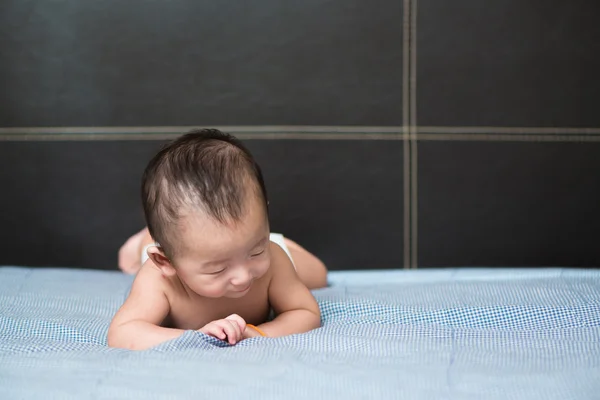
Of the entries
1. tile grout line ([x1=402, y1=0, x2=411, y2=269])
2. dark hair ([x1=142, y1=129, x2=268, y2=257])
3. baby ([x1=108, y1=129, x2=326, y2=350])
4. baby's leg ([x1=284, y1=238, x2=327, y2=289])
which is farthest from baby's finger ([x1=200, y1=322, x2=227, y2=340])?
tile grout line ([x1=402, y1=0, x2=411, y2=269])

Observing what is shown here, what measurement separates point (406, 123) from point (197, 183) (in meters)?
1.11

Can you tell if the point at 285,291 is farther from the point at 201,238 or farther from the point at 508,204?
the point at 508,204

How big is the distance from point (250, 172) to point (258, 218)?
0.08 meters

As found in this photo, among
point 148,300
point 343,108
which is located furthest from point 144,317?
point 343,108

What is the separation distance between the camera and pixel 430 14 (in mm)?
2100

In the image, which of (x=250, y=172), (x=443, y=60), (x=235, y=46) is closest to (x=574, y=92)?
(x=443, y=60)

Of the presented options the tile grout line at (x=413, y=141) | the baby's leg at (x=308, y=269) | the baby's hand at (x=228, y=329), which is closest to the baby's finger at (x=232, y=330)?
the baby's hand at (x=228, y=329)

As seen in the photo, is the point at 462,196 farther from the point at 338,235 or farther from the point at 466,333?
the point at 466,333

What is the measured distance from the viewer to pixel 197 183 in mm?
1164

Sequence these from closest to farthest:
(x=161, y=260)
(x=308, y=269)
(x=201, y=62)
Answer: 1. (x=161, y=260)
2. (x=308, y=269)
3. (x=201, y=62)

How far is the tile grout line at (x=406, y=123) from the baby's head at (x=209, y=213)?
101cm

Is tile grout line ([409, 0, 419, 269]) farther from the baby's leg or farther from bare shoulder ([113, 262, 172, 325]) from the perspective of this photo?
bare shoulder ([113, 262, 172, 325])

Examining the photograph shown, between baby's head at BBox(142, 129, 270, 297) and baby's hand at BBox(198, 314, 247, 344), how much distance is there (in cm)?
5

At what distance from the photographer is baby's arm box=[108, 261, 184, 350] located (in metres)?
1.22
